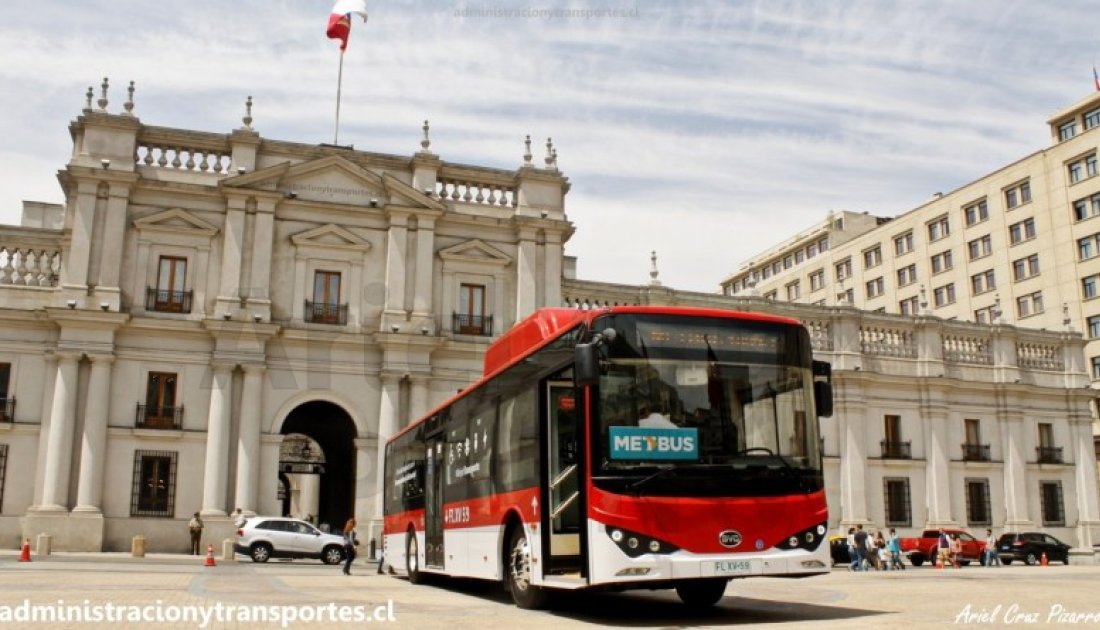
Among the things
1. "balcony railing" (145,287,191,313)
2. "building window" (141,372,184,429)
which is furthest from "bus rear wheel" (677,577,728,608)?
"balcony railing" (145,287,191,313)

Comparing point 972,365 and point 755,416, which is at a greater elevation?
point 972,365

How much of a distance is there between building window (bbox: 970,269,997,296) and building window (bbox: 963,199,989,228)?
3.62 m

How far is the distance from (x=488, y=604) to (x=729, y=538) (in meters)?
4.22

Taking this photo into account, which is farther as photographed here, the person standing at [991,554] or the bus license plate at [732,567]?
the person standing at [991,554]

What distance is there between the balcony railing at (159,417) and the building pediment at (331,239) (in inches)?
253

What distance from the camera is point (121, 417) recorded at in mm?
29375

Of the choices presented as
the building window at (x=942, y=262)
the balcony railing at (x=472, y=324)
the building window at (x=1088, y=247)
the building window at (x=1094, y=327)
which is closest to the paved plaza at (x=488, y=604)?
the balcony railing at (x=472, y=324)

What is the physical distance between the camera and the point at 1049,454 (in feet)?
133

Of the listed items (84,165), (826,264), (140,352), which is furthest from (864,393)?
(826,264)

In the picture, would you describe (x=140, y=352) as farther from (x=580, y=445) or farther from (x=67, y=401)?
(x=580, y=445)

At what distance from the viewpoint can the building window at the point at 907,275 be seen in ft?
236

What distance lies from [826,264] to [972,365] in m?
41.9

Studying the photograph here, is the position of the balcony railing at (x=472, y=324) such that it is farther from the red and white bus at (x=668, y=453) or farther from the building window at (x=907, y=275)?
the building window at (x=907, y=275)

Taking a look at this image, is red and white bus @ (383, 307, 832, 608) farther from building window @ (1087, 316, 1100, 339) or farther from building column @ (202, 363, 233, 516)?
building window @ (1087, 316, 1100, 339)
